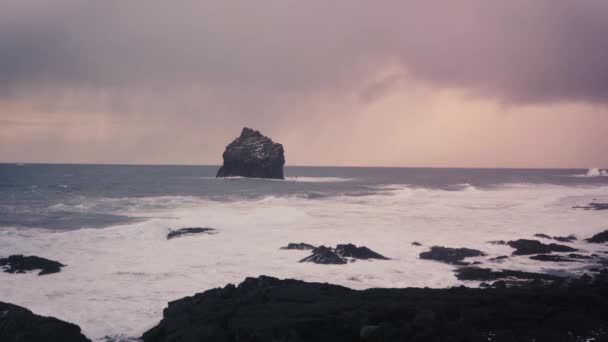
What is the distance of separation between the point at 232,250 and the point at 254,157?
94.9m

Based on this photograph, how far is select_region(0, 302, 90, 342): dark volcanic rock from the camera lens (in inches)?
427

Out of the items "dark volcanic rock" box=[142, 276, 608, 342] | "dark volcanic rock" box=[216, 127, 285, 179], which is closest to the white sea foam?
"dark volcanic rock" box=[142, 276, 608, 342]

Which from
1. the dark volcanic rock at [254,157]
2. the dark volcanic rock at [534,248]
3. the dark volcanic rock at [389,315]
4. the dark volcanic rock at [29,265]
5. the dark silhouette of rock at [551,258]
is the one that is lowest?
the dark volcanic rock at [29,265]

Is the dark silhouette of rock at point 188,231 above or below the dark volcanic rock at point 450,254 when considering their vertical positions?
below

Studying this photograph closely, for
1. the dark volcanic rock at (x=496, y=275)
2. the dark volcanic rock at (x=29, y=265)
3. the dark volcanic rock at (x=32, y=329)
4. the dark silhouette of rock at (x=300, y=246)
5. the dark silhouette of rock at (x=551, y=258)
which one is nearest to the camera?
the dark volcanic rock at (x=32, y=329)

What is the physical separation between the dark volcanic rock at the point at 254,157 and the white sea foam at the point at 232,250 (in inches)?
2753

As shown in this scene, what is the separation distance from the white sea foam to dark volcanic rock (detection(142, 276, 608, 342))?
9.85ft

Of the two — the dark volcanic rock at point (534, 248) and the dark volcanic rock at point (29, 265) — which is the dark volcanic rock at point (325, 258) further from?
the dark volcanic rock at point (29, 265)

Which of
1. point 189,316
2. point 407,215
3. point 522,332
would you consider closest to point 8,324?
point 189,316

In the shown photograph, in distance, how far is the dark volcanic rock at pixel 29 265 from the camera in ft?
66.6

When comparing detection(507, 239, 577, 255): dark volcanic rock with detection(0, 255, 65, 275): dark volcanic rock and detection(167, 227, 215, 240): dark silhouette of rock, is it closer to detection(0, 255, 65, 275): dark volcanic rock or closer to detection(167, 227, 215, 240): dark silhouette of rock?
detection(167, 227, 215, 240): dark silhouette of rock

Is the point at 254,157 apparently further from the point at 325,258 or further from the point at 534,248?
the point at 534,248

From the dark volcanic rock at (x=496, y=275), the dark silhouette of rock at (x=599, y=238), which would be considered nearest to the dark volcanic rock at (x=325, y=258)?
the dark volcanic rock at (x=496, y=275)

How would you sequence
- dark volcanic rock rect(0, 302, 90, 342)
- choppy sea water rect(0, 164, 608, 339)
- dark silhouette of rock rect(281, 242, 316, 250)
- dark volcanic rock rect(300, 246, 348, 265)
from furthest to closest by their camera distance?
dark silhouette of rock rect(281, 242, 316, 250), dark volcanic rock rect(300, 246, 348, 265), choppy sea water rect(0, 164, 608, 339), dark volcanic rock rect(0, 302, 90, 342)
